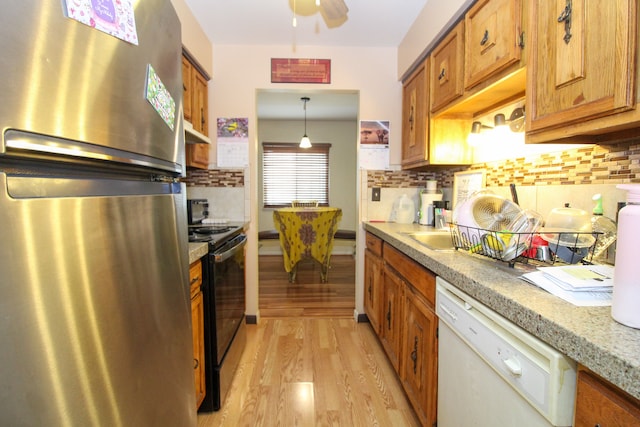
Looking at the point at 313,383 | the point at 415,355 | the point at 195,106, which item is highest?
the point at 195,106

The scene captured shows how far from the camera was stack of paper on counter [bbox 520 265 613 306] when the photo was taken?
0.72 metres

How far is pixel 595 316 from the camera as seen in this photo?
0.64 m

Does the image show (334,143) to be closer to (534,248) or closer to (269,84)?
(269,84)

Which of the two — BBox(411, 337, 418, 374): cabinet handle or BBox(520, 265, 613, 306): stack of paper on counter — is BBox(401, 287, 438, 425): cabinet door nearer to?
BBox(411, 337, 418, 374): cabinet handle

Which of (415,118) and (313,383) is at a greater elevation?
(415,118)

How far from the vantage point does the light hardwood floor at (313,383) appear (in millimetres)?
1539

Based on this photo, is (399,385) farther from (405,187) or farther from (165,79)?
(165,79)

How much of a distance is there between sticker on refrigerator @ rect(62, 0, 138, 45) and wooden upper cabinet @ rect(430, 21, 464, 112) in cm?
154

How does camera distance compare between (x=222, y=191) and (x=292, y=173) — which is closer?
(x=222, y=191)

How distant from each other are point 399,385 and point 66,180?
1.90 metres

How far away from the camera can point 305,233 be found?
3703mm


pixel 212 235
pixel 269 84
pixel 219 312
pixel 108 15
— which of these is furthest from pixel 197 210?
pixel 108 15

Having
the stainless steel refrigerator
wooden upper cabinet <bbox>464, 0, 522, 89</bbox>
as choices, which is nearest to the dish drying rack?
wooden upper cabinet <bbox>464, 0, 522, 89</bbox>

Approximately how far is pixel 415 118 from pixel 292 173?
337cm
